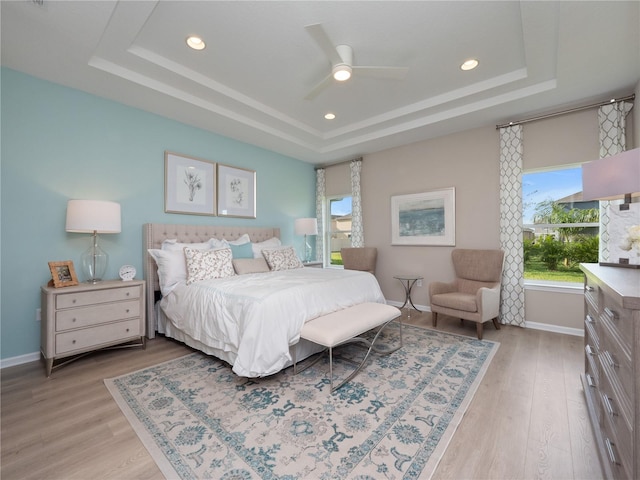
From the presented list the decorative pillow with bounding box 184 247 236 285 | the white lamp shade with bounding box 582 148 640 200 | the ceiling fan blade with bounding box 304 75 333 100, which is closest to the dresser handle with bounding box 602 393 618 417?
the white lamp shade with bounding box 582 148 640 200

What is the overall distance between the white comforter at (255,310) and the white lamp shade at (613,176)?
7.02 feet

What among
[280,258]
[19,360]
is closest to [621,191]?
[280,258]

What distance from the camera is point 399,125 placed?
4.07 meters

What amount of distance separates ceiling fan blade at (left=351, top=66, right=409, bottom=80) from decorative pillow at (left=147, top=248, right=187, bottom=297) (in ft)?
8.96

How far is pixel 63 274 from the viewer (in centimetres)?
272

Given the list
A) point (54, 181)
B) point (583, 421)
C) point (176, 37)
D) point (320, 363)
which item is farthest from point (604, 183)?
point (54, 181)

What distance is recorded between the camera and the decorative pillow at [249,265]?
354 centimetres

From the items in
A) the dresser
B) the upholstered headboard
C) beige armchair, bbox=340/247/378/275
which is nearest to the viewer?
the dresser

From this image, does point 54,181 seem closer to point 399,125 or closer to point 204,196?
point 204,196

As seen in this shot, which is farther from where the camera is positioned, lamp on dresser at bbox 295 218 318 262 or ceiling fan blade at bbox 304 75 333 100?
lamp on dresser at bbox 295 218 318 262

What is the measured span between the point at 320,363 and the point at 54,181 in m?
3.25

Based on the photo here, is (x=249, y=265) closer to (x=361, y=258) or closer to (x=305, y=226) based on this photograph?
(x=305, y=226)

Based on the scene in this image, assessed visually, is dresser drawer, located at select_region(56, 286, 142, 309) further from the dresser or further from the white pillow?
the dresser

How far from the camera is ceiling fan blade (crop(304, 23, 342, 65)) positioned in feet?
6.39
